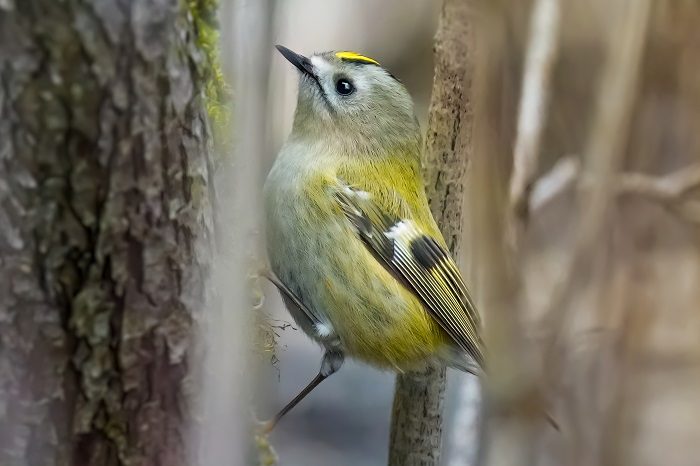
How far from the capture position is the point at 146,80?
569 mm

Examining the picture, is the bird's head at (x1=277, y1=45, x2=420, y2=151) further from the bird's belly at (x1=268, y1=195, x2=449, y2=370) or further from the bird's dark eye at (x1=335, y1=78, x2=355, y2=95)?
the bird's belly at (x1=268, y1=195, x2=449, y2=370)

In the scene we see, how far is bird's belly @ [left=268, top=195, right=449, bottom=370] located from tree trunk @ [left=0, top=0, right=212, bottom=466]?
2.25 ft

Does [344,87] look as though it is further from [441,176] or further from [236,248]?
[236,248]

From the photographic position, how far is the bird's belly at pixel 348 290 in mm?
1347

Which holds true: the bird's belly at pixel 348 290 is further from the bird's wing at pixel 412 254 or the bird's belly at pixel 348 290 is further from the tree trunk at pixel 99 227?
the tree trunk at pixel 99 227

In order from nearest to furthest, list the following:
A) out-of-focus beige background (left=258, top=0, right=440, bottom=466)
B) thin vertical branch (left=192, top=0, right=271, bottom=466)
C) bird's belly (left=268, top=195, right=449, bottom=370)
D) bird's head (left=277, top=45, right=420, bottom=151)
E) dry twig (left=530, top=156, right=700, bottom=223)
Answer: thin vertical branch (left=192, top=0, right=271, bottom=466) → bird's belly (left=268, top=195, right=449, bottom=370) → bird's head (left=277, top=45, right=420, bottom=151) → dry twig (left=530, top=156, right=700, bottom=223) → out-of-focus beige background (left=258, top=0, right=440, bottom=466)

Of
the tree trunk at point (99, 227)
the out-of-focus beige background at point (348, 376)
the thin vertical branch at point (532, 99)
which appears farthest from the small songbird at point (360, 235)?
the out-of-focus beige background at point (348, 376)

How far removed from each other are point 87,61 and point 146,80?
5 centimetres

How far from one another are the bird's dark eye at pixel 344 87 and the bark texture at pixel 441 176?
210 millimetres

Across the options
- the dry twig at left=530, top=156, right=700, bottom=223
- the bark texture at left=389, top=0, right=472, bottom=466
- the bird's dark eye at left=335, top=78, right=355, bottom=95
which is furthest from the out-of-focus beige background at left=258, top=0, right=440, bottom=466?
the bark texture at left=389, top=0, right=472, bottom=466

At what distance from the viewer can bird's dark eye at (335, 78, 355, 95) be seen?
1.51 metres

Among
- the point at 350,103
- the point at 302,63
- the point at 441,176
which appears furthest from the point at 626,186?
the point at 302,63

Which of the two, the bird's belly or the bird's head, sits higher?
the bird's head

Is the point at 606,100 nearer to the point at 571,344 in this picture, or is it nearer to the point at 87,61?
the point at 571,344
